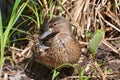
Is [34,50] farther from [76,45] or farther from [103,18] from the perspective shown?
[103,18]

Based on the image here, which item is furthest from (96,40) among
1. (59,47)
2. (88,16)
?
(88,16)

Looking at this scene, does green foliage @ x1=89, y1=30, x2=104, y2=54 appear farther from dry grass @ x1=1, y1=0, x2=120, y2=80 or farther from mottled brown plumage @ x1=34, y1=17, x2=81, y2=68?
dry grass @ x1=1, y1=0, x2=120, y2=80

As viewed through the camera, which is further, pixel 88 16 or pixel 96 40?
pixel 88 16

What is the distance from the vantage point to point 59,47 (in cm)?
337

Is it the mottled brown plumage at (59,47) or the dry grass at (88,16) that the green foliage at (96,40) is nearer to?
the mottled brown plumage at (59,47)

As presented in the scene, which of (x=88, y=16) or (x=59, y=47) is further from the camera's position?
(x=88, y=16)

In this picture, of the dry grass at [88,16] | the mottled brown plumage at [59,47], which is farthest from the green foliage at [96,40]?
the dry grass at [88,16]

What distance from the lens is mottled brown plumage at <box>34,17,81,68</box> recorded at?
3348 millimetres

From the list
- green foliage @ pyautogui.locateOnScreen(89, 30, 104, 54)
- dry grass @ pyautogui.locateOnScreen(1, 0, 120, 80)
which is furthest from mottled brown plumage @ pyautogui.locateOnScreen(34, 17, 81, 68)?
dry grass @ pyautogui.locateOnScreen(1, 0, 120, 80)

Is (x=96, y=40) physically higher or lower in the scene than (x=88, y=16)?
lower

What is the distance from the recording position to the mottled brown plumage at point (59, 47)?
3348 mm

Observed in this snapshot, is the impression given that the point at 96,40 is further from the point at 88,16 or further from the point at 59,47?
the point at 88,16

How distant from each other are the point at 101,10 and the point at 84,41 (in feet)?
1.26

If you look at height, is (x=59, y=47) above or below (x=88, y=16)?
below
